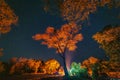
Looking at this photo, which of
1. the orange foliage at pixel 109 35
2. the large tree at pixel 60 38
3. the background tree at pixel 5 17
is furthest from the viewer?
the large tree at pixel 60 38

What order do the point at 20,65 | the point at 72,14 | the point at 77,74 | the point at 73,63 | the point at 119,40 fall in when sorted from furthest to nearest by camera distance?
the point at 20,65, the point at 73,63, the point at 77,74, the point at 72,14, the point at 119,40

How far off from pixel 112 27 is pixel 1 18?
7.83m

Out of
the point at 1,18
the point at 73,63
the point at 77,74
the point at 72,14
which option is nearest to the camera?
→ the point at 1,18

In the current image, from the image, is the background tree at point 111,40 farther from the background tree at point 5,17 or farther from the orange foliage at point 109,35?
the background tree at point 5,17

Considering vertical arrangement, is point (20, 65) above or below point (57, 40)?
below

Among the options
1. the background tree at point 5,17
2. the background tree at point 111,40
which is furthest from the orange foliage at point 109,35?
the background tree at point 5,17

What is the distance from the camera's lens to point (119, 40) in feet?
59.8

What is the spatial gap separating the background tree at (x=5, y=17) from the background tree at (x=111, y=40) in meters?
6.32

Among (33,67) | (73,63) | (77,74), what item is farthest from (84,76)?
(33,67)

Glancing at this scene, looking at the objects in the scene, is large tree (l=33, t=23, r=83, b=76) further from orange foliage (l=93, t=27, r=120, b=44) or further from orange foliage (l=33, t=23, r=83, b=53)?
orange foliage (l=93, t=27, r=120, b=44)

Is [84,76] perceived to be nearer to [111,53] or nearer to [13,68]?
[111,53]

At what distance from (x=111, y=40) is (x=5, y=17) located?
24.9ft

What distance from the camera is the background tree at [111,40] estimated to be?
720 inches

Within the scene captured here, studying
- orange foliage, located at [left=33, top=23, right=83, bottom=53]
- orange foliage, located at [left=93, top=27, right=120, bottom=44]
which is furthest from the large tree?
orange foliage, located at [left=93, top=27, right=120, bottom=44]
